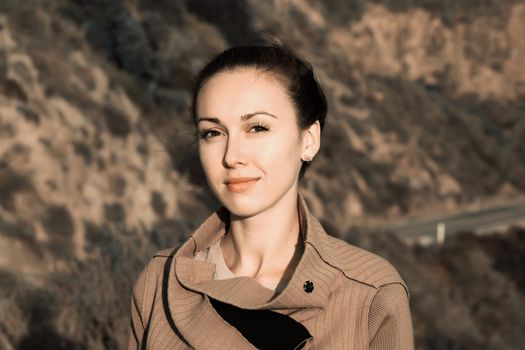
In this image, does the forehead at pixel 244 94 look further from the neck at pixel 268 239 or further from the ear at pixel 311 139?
the neck at pixel 268 239

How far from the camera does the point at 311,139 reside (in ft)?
10.3

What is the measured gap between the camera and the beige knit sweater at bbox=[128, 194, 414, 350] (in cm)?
279

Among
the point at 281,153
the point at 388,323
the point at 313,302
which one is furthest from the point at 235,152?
the point at 388,323

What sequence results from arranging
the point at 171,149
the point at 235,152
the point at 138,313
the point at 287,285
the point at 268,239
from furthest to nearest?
the point at 171,149 → the point at 138,313 → the point at 268,239 → the point at 235,152 → the point at 287,285

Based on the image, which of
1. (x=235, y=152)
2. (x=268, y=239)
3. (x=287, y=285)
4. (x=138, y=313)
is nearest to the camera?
(x=287, y=285)

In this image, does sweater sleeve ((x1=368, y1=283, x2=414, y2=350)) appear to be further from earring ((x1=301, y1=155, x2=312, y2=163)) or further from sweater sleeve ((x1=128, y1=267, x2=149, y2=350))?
sweater sleeve ((x1=128, y1=267, x2=149, y2=350))

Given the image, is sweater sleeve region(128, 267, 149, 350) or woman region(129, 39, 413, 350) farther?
sweater sleeve region(128, 267, 149, 350)

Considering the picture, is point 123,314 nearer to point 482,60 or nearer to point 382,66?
point 382,66

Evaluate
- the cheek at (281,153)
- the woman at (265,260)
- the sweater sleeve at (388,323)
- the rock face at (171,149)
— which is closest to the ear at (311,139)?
the woman at (265,260)

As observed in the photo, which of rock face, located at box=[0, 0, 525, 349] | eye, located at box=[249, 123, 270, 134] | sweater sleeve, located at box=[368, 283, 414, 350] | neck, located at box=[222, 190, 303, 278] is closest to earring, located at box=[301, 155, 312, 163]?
neck, located at box=[222, 190, 303, 278]

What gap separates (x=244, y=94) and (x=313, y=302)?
2.62 feet

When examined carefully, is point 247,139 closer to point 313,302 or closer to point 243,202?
point 243,202

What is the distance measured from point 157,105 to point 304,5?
1640 centimetres

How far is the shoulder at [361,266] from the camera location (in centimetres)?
288
